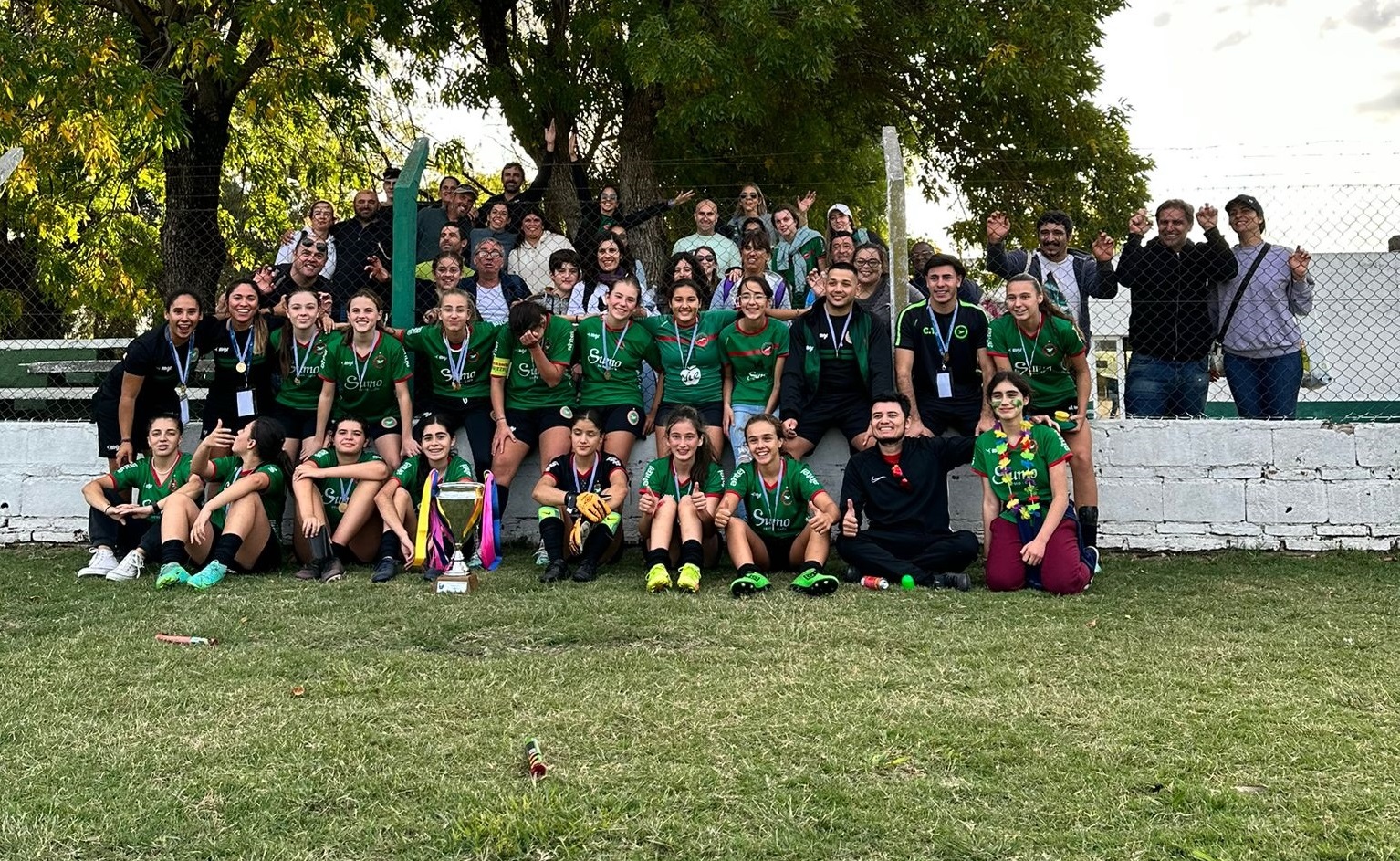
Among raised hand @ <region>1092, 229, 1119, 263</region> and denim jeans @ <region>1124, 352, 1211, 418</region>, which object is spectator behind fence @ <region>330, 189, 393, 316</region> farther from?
denim jeans @ <region>1124, 352, 1211, 418</region>

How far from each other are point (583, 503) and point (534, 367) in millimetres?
1161

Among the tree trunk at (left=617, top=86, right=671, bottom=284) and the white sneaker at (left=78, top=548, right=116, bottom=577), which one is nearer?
the white sneaker at (left=78, top=548, right=116, bottom=577)

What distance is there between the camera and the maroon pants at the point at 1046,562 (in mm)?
5875

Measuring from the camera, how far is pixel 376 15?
37.6 feet

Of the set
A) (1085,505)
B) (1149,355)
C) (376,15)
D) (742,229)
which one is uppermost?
(376,15)

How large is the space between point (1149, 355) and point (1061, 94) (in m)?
6.46

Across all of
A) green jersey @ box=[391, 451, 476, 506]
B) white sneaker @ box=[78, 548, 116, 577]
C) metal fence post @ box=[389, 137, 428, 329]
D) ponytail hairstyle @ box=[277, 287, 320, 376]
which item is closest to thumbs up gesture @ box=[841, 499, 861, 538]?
green jersey @ box=[391, 451, 476, 506]

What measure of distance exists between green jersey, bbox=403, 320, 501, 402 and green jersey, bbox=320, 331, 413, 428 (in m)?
0.18

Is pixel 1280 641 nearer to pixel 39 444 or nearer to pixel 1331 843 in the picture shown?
pixel 1331 843

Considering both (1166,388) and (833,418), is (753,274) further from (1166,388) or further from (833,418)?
(1166,388)

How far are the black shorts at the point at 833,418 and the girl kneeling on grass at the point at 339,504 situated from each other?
2.32 meters

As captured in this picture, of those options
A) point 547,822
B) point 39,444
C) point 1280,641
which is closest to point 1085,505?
point 1280,641

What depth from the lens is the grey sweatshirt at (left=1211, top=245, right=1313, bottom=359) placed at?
7.10 meters

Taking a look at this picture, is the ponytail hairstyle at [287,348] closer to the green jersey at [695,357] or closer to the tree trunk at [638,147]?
the green jersey at [695,357]
